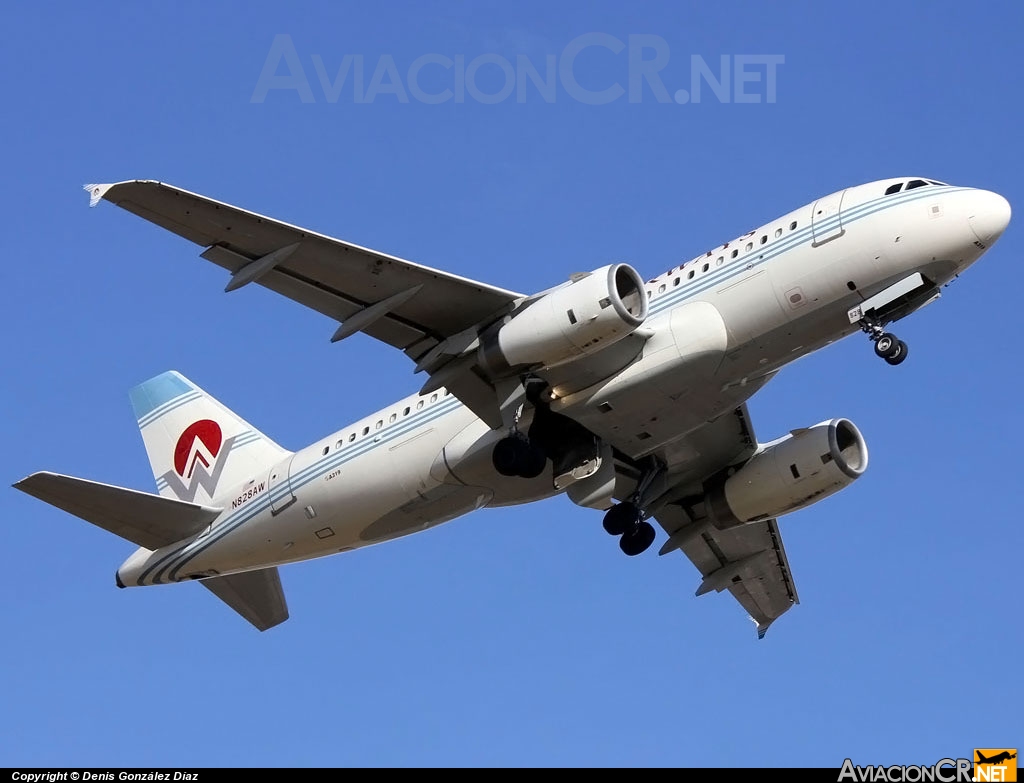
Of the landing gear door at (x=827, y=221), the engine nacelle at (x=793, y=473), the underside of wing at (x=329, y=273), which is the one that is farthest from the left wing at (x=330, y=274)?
the engine nacelle at (x=793, y=473)

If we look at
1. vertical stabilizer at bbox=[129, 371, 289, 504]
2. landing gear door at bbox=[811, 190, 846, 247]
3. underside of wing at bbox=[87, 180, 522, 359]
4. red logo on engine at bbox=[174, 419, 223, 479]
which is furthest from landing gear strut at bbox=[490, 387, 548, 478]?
red logo on engine at bbox=[174, 419, 223, 479]

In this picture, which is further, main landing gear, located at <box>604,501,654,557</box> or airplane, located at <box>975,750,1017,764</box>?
main landing gear, located at <box>604,501,654,557</box>

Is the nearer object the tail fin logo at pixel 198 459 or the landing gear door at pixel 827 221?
the landing gear door at pixel 827 221

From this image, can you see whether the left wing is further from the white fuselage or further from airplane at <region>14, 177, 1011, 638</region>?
the white fuselage

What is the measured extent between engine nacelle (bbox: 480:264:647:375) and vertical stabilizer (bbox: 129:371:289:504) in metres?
8.79

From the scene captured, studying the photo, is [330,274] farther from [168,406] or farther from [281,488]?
[168,406]

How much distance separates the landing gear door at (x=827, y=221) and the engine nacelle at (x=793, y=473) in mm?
6345

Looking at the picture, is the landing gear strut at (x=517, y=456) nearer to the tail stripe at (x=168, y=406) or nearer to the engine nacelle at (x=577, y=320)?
the engine nacelle at (x=577, y=320)

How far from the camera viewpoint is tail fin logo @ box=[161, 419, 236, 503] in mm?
38719

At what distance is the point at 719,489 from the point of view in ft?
122

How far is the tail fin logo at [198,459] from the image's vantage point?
127 feet

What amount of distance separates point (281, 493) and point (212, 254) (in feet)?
24.0

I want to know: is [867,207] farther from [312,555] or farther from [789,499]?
[312,555]

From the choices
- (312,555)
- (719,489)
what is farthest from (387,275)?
(719,489)
